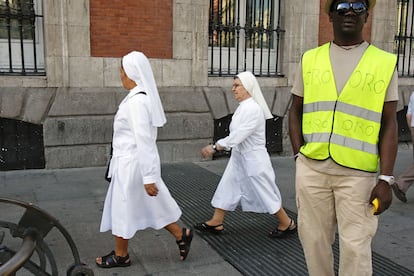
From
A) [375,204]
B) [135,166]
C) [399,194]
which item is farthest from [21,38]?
[375,204]

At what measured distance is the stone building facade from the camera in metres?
7.11

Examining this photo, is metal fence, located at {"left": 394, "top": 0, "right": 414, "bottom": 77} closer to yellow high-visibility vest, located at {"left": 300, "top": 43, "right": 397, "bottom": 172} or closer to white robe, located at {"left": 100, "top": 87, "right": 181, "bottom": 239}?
white robe, located at {"left": 100, "top": 87, "right": 181, "bottom": 239}

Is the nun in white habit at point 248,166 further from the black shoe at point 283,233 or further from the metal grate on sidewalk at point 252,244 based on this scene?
the metal grate on sidewalk at point 252,244

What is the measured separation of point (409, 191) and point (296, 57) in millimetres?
3722

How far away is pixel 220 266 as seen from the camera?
3.83m

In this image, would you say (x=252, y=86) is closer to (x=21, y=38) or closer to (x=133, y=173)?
(x=133, y=173)

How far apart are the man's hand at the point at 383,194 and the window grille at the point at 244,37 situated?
6433 millimetres

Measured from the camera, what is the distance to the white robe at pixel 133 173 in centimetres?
350

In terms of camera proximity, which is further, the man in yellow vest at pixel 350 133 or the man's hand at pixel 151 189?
the man's hand at pixel 151 189

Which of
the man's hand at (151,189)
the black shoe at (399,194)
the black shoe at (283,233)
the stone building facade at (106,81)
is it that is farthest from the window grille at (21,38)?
the black shoe at (399,194)

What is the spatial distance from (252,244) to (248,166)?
2.46ft

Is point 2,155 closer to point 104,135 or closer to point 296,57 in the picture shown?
point 104,135

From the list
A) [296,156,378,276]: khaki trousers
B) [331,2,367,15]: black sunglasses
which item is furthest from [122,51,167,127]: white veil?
[331,2,367,15]: black sunglasses

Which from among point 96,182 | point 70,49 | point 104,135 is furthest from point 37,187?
point 70,49
